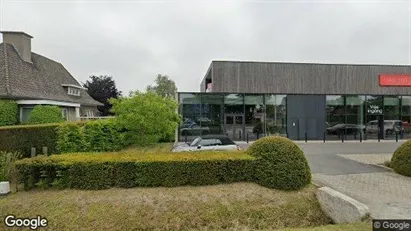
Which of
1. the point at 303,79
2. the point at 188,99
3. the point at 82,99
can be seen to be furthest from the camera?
the point at 82,99

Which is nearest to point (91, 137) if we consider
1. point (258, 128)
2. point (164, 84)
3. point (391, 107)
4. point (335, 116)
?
point (258, 128)

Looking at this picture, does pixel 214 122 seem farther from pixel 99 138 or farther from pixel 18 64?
pixel 18 64

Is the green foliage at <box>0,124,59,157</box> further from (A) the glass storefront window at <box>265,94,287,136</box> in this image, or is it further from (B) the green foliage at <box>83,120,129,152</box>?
(A) the glass storefront window at <box>265,94,287,136</box>

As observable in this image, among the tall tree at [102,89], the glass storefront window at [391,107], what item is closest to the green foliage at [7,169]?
the glass storefront window at [391,107]

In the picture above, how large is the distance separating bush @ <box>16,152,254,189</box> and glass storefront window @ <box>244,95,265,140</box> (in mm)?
15553

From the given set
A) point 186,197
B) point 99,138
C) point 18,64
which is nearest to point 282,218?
point 186,197

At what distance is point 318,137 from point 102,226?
21072mm

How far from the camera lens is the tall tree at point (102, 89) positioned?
42.5 meters

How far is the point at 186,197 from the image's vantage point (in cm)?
643

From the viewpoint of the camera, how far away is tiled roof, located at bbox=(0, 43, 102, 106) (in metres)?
19.7

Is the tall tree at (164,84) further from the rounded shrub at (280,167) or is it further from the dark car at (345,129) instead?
the rounded shrub at (280,167)

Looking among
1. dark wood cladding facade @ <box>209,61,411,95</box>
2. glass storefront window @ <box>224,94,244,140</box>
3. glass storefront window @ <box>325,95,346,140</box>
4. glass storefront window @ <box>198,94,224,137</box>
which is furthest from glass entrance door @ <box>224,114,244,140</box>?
glass storefront window @ <box>325,95,346,140</box>

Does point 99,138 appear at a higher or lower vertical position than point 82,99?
lower

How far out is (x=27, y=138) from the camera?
12.1m
